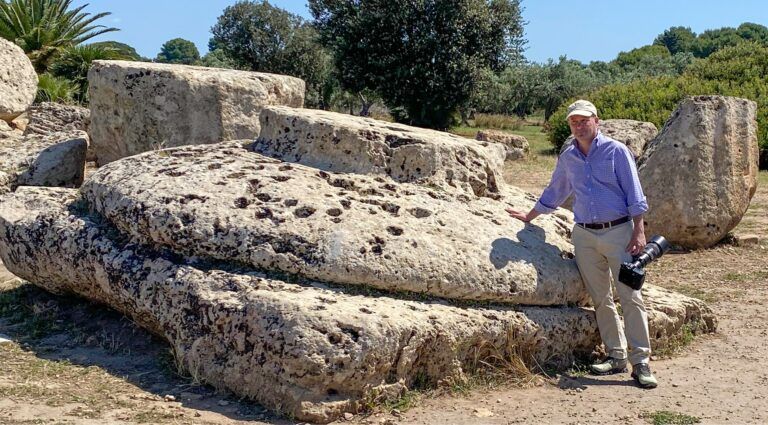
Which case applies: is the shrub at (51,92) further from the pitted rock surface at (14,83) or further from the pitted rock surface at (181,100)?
the pitted rock surface at (181,100)

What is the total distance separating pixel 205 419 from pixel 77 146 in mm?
5836

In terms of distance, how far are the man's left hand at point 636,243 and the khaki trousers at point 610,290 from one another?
0.07 metres

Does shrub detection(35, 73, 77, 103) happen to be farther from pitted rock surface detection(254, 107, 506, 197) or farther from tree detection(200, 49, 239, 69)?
tree detection(200, 49, 239, 69)

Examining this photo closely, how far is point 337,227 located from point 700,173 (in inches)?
248

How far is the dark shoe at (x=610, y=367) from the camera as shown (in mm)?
6051

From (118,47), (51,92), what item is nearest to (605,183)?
(51,92)

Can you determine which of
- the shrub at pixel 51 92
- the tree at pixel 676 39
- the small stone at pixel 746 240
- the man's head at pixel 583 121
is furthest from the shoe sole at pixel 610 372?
the tree at pixel 676 39

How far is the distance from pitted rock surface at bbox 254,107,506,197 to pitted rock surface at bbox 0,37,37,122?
1118cm

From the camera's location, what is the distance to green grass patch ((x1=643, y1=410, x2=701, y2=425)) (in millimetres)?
5145

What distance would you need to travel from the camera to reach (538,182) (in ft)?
53.4

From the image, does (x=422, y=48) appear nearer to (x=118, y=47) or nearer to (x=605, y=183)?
(x=118, y=47)

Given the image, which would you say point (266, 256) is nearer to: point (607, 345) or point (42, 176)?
point (607, 345)

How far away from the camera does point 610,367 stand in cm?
609

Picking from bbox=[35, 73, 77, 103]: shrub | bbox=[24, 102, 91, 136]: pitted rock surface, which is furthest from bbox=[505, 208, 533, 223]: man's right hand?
bbox=[35, 73, 77, 103]: shrub
